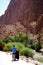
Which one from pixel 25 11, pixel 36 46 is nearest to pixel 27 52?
pixel 36 46

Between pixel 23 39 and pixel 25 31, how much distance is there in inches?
1616

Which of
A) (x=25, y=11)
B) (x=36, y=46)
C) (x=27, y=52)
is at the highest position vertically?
(x=25, y=11)

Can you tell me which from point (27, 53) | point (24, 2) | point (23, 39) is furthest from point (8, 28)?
point (27, 53)

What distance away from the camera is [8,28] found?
354 feet

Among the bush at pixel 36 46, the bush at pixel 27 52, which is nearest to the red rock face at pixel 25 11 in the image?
the bush at pixel 36 46

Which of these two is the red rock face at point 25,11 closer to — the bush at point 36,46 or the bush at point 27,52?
the bush at point 36,46

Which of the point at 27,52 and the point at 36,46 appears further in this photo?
the point at 36,46

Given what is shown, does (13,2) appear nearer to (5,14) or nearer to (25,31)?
(5,14)

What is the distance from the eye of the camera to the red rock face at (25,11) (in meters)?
115

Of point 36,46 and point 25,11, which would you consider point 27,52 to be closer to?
point 36,46

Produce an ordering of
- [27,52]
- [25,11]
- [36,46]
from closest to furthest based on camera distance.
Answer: [27,52]
[36,46]
[25,11]

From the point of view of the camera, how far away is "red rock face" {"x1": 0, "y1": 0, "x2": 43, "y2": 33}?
114619mm

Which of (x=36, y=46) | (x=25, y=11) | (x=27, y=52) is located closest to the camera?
(x=27, y=52)

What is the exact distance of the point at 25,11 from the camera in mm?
119062
